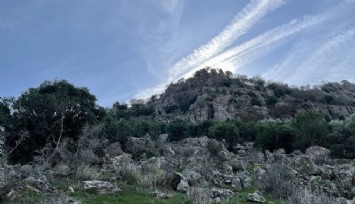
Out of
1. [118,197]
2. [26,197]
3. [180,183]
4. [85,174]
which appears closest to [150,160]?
[85,174]

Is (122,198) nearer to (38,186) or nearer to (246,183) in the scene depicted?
(38,186)

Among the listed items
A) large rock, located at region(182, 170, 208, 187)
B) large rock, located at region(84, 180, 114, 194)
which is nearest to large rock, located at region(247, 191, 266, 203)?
large rock, located at region(182, 170, 208, 187)

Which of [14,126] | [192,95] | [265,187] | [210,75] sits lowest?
[265,187]

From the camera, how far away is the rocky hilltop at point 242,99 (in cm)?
9910

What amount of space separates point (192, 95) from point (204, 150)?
3143 inches

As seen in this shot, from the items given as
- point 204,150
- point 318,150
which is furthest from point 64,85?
point 318,150

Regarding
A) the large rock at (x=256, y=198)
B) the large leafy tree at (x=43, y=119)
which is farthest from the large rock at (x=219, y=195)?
the large leafy tree at (x=43, y=119)

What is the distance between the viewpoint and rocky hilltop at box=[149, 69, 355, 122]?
99100mm

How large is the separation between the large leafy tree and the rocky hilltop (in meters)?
64.3

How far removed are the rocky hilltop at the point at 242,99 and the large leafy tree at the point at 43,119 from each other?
211 feet

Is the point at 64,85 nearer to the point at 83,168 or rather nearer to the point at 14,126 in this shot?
the point at 14,126

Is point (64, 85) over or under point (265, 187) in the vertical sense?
over

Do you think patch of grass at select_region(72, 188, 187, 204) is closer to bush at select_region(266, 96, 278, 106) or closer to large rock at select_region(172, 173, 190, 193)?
large rock at select_region(172, 173, 190, 193)

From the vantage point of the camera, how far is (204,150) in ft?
116
